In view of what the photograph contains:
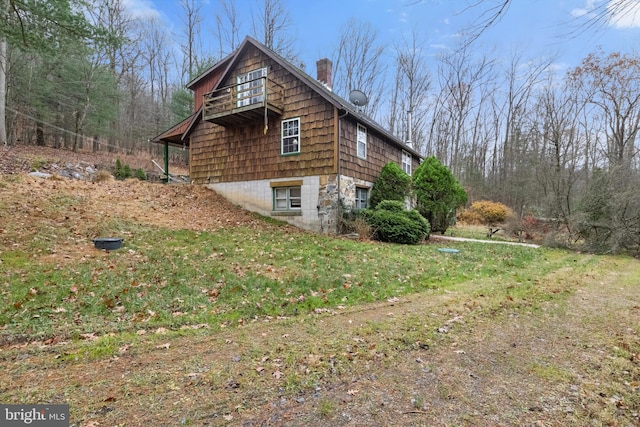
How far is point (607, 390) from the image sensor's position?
2.82m

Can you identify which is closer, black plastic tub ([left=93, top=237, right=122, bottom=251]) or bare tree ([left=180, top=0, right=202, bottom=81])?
black plastic tub ([left=93, top=237, right=122, bottom=251])

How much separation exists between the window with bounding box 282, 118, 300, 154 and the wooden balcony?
1.94ft

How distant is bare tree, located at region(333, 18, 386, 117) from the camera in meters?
27.7

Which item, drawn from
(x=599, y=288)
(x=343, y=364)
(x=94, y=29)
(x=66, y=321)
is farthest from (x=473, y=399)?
(x=94, y=29)

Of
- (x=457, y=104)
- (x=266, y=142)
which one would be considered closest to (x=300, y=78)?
(x=266, y=142)

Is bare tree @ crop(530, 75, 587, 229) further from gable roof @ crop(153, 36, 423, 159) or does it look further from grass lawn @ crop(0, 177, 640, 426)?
grass lawn @ crop(0, 177, 640, 426)

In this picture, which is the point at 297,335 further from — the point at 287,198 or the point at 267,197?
the point at 267,197

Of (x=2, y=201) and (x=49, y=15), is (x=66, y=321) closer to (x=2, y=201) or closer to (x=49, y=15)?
(x=49, y=15)

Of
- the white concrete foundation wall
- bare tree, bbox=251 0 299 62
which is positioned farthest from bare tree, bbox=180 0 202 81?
the white concrete foundation wall

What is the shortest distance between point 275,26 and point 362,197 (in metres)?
17.5

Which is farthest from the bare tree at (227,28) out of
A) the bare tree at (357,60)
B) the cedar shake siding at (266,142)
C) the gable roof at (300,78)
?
the cedar shake siding at (266,142)

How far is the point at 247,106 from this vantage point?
1269 centimetres

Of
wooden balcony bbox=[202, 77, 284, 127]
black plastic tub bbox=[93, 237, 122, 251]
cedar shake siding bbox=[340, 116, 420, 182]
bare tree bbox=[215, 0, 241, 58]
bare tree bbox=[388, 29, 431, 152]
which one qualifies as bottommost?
black plastic tub bbox=[93, 237, 122, 251]

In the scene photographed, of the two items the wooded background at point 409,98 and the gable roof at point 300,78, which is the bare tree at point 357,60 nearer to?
the wooded background at point 409,98
